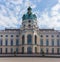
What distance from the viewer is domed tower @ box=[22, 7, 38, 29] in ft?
284

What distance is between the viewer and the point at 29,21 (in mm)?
88000

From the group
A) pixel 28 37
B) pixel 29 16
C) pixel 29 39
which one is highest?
pixel 29 16

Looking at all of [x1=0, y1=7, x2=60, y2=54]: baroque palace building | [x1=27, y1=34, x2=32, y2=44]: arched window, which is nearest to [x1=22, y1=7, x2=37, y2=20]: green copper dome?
[x1=0, y1=7, x2=60, y2=54]: baroque palace building

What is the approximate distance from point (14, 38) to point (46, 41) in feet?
41.8

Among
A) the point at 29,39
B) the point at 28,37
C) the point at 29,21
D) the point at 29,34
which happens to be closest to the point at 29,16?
the point at 29,21

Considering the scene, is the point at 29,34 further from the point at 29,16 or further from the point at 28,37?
the point at 29,16

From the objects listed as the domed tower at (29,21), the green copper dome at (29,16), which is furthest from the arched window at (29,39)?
the green copper dome at (29,16)

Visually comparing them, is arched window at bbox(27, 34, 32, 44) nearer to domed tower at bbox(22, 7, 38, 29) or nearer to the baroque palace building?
the baroque palace building

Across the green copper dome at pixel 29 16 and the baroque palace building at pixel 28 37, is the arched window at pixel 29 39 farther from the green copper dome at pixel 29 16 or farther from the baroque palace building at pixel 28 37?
the green copper dome at pixel 29 16

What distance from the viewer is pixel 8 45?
89.1m

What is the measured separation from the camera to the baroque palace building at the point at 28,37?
85.8 m

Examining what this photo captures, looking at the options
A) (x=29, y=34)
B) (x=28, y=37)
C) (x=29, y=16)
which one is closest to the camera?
(x=29, y=34)

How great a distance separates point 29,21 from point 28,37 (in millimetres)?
7125

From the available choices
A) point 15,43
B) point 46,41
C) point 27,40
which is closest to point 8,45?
point 15,43
